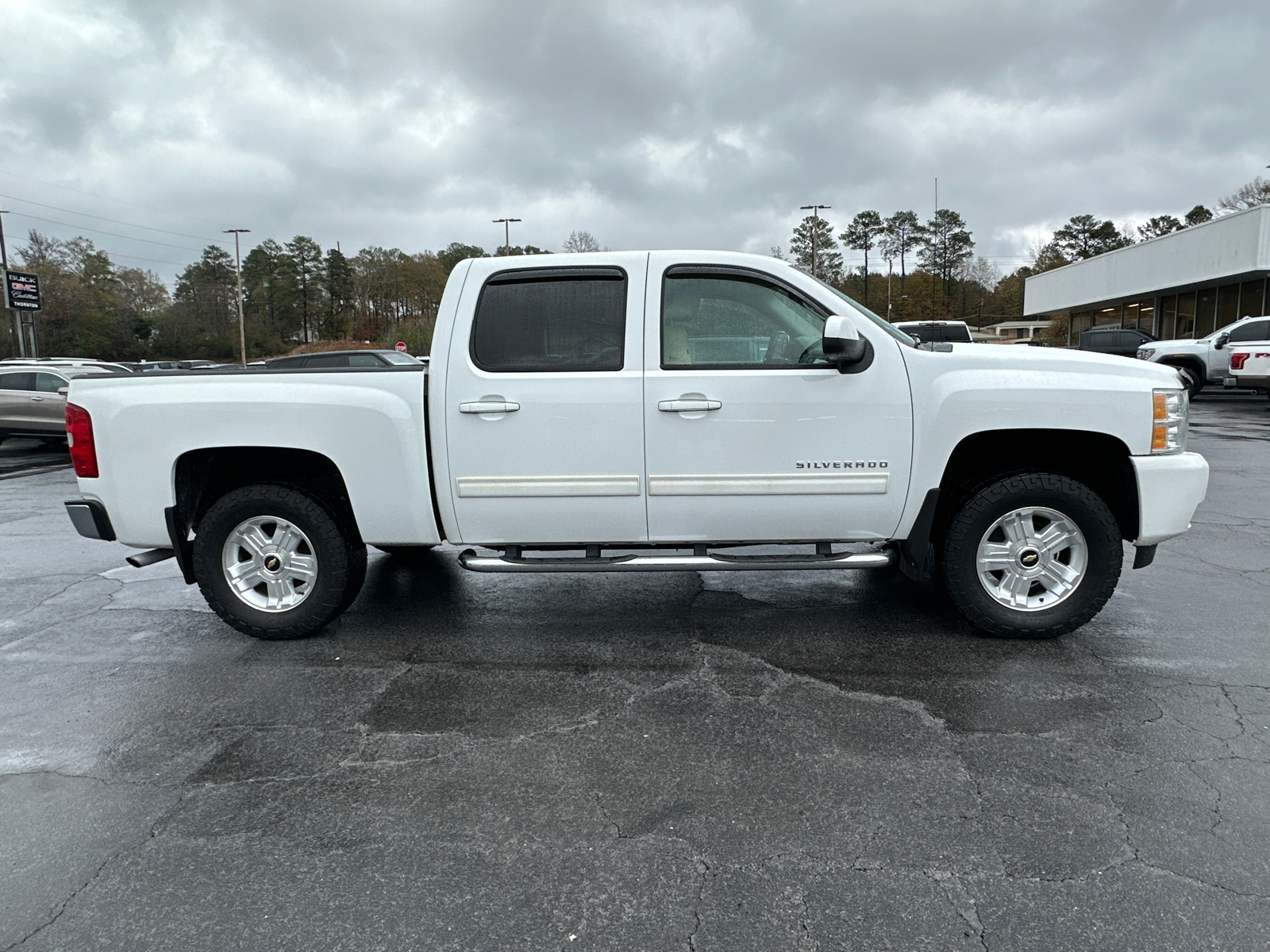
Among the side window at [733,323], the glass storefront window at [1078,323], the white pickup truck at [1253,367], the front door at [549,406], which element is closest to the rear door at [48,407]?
Answer: the front door at [549,406]

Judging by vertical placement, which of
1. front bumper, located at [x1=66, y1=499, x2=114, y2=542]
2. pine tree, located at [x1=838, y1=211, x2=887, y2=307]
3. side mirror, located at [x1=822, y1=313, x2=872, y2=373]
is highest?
pine tree, located at [x1=838, y1=211, x2=887, y2=307]

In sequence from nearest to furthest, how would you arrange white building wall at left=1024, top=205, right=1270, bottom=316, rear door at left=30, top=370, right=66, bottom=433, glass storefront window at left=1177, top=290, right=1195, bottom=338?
1. rear door at left=30, top=370, right=66, bottom=433
2. white building wall at left=1024, top=205, right=1270, bottom=316
3. glass storefront window at left=1177, top=290, right=1195, bottom=338

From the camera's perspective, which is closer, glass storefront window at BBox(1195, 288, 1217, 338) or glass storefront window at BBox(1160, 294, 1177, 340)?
glass storefront window at BBox(1195, 288, 1217, 338)

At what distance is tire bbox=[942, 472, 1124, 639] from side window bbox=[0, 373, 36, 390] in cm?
1752

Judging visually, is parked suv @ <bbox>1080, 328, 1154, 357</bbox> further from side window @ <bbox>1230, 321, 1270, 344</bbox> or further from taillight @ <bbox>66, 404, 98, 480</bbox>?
taillight @ <bbox>66, 404, 98, 480</bbox>

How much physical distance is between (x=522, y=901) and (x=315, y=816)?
890 millimetres

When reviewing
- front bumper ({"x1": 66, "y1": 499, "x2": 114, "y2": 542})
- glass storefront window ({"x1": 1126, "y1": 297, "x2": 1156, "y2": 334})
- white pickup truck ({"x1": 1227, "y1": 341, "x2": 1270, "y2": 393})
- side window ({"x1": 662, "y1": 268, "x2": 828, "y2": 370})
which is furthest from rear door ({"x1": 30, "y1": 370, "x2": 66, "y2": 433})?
glass storefront window ({"x1": 1126, "y1": 297, "x2": 1156, "y2": 334})

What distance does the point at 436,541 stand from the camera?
15.1 ft

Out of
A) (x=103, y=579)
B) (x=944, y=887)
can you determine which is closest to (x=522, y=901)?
(x=944, y=887)

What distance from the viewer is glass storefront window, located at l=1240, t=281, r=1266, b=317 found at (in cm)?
2719

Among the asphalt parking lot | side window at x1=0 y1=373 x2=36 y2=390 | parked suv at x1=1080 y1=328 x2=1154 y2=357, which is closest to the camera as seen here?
the asphalt parking lot

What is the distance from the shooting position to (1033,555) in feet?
14.6

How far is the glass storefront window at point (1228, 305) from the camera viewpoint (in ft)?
94.8

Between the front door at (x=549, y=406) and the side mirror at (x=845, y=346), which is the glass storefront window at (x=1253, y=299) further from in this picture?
the front door at (x=549, y=406)
